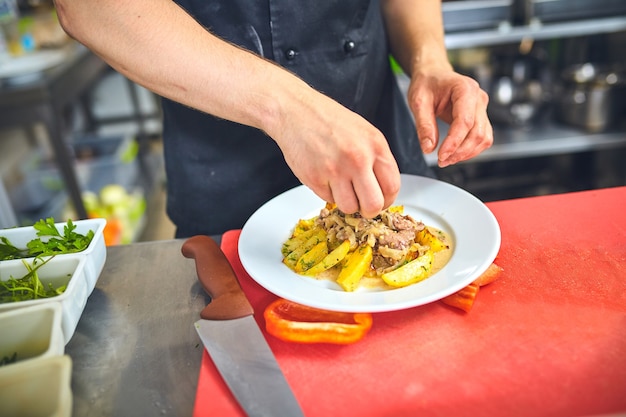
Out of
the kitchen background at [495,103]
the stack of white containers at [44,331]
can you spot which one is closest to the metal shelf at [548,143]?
the kitchen background at [495,103]

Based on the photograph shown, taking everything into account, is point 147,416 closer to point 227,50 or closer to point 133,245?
point 133,245

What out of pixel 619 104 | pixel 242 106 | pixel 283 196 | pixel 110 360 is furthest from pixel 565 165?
pixel 110 360

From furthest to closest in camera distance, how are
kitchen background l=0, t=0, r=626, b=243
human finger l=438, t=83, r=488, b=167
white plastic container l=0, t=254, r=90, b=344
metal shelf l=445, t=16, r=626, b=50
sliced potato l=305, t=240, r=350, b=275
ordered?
metal shelf l=445, t=16, r=626, b=50 < kitchen background l=0, t=0, r=626, b=243 < human finger l=438, t=83, r=488, b=167 < sliced potato l=305, t=240, r=350, b=275 < white plastic container l=0, t=254, r=90, b=344

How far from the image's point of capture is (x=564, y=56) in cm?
298

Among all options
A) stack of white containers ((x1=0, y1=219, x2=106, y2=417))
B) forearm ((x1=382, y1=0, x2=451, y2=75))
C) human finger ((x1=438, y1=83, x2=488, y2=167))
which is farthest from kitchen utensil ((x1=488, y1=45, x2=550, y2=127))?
stack of white containers ((x1=0, y1=219, x2=106, y2=417))

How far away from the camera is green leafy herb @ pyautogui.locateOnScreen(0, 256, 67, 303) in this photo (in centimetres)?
93

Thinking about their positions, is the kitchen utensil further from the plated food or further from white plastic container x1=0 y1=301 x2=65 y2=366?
white plastic container x1=0 y1=301 x2=65 y2=366

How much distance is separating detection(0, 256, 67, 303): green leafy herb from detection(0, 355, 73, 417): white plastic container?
0.80 ft

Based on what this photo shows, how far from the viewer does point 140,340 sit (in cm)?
96

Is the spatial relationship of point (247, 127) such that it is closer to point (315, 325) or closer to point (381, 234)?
→ point (381, 234)

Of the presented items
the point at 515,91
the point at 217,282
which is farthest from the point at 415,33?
the point at 515,91

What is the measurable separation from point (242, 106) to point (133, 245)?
484 millimetres

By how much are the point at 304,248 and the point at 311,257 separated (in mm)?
54

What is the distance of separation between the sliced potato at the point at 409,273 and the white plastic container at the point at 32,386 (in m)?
0.54
